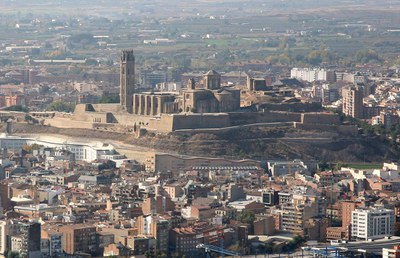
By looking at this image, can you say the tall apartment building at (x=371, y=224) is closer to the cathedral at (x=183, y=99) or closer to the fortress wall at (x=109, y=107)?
the cathedral at (x=183, y=99)

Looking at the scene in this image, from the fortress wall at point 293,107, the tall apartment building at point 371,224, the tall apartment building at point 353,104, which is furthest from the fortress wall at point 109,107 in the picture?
the tall apartment building at point 371,224

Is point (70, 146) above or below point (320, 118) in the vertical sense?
below

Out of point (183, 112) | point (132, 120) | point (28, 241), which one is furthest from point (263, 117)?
point (28, 241)

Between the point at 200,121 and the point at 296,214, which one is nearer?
the point at 296,214

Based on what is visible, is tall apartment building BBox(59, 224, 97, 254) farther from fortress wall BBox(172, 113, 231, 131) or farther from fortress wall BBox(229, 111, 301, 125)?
fortress wall BBox(229, 111, 301, 125)

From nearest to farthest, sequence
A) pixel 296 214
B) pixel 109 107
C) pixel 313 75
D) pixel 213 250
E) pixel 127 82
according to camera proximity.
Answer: pixel 213 250, pixel 296 214, pixel 127 82, pixel 109 107, pixel 313 75

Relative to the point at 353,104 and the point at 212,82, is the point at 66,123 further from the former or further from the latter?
the point at 353,104

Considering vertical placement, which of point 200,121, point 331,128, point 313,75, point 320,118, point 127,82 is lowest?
point 313,75

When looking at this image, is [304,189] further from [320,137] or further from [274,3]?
[274,3]
